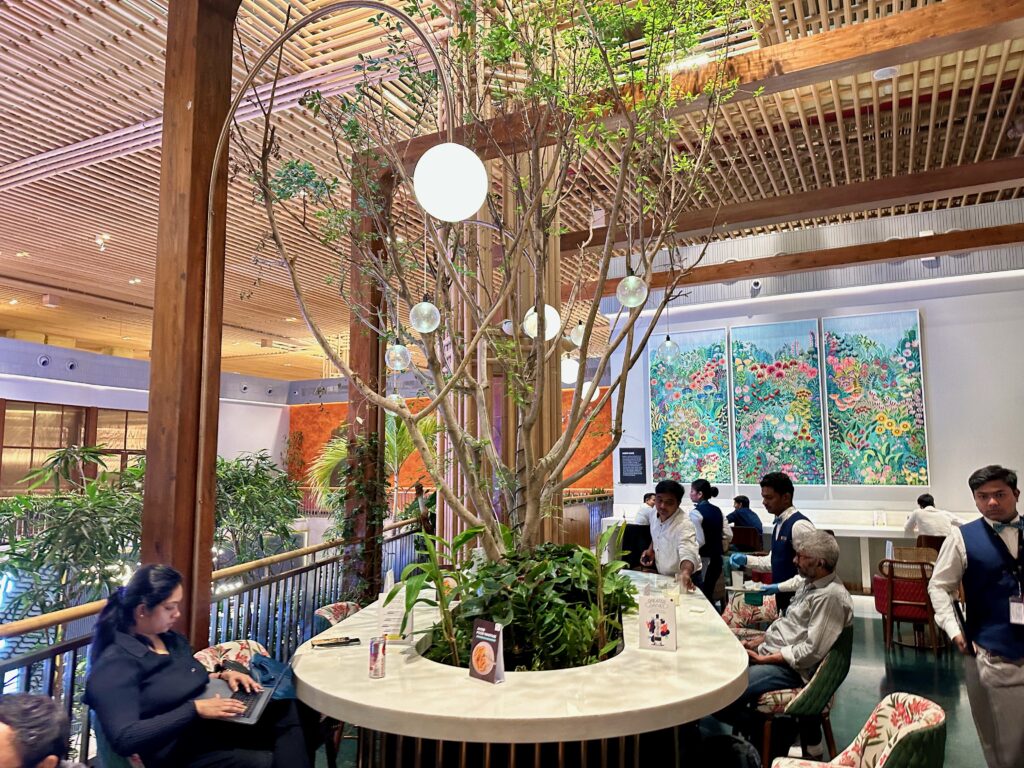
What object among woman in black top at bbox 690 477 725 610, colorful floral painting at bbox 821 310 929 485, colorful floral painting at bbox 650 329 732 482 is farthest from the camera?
colorful floral painting at bbox 650 329 732 482

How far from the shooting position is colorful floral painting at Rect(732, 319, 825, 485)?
10.3 meters

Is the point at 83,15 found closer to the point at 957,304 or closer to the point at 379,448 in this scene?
the point at 379,448

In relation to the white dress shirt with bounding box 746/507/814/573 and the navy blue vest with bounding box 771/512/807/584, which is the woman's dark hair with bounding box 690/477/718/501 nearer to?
the white dress shirt with bounding box 746/507/814/573

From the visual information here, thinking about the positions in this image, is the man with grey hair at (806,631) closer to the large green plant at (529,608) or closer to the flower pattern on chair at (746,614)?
the large green plant at (529,608)

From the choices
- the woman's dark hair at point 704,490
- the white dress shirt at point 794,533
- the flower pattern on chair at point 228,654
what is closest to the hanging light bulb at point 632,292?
the white dress shirt at point 794,533

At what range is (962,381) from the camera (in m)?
9.43

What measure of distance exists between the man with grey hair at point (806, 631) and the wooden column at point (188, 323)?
2528 mm

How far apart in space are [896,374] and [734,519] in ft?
12.5

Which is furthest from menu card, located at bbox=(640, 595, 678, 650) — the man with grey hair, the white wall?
the white wall

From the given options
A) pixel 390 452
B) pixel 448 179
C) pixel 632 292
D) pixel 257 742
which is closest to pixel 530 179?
pixel 632 292

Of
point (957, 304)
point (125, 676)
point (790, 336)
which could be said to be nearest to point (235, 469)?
point (125, 676)

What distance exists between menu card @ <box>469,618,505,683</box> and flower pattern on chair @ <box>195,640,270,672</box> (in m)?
1.01

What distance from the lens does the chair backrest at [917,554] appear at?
6.69m

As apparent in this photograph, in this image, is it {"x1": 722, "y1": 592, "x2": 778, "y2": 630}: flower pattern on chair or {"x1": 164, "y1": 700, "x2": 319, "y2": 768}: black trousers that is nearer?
{"x1": 164, "y1": 700, "x2": 319, "y2": 768}: black trousers
